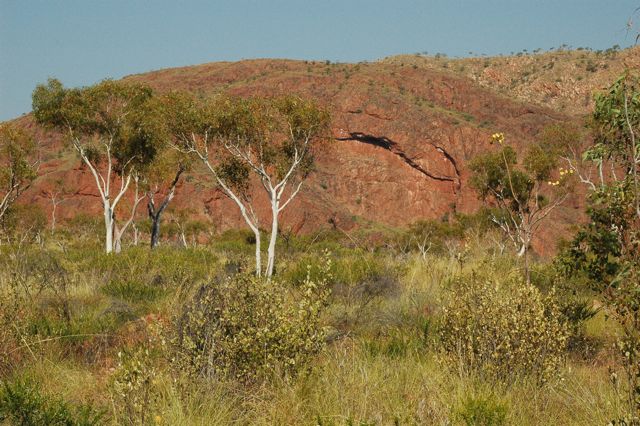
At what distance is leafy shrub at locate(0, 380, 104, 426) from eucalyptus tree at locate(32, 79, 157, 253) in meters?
23.0

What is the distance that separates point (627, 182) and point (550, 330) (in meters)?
1.50

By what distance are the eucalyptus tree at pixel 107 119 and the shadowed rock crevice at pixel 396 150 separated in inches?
1781

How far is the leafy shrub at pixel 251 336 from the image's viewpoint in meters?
5.21

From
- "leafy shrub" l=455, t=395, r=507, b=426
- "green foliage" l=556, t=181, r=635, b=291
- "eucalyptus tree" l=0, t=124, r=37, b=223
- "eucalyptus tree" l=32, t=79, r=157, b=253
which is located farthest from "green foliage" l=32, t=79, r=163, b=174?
"leafy shrub" l=455, t=395, r=507, b=426

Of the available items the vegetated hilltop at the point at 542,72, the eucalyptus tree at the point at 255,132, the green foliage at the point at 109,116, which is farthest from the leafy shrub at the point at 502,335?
the vegetated hilltop at the point at 542,72

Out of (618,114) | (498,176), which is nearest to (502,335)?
(618,114)

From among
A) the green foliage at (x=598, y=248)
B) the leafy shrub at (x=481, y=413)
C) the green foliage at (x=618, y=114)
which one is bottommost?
the leafy shrub at (x=481, y=413)

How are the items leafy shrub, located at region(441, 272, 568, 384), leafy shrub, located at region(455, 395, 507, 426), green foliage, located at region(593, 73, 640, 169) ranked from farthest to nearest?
green foliage, located at region(593, 73, 640, 169) < leafy shrub, located at region(441, 272, 568, 384) < leafy shrub, located at region(455, 395, 507, 426)

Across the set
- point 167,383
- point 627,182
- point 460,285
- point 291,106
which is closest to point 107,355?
point 167,383

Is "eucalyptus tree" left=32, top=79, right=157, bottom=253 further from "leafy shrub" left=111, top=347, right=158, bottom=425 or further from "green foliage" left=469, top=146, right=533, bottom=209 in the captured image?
"leafy shrub" left=111, top=347, right=158, bottom=425

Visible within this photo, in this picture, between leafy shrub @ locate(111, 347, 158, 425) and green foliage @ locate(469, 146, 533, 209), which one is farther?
green foliage @ locate(469, 146, 533, 209)

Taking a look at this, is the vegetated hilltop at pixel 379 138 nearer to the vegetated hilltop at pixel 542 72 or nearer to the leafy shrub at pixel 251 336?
the vegetated hilltop at pixel 542 72

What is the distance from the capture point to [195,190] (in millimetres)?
62062

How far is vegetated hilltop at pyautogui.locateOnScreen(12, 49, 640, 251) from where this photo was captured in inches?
2505
